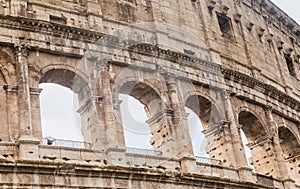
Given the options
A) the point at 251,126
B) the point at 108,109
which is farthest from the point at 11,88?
the point at 251,126

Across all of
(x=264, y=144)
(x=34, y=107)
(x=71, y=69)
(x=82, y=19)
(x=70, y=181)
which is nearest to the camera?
(x=70, y=181)

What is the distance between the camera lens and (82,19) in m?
19.4

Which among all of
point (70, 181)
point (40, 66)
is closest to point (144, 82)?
point (40, 66)

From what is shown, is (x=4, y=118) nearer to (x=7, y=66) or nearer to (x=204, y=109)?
(x=7, y=66)

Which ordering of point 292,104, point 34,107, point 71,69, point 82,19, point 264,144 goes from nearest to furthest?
point 34,107 < point 71,69 < point 82,19 < point 264,144 < point 292,104

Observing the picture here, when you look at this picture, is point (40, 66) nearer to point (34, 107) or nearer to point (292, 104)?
point (34, 107)

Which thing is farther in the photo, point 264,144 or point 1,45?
point 264,144

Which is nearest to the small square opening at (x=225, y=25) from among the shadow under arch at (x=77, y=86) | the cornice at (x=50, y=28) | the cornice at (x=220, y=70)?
the cornice at (x=220, y=70)

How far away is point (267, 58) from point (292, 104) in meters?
2.22

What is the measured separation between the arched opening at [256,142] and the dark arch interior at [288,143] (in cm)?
173

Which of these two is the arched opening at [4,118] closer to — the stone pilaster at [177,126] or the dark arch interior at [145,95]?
the dark arch interior at [145,95]

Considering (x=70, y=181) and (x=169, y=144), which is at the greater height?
(x=169, y=144)

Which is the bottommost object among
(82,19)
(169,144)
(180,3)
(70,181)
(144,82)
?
(70,181)

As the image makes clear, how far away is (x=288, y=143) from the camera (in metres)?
24.1
